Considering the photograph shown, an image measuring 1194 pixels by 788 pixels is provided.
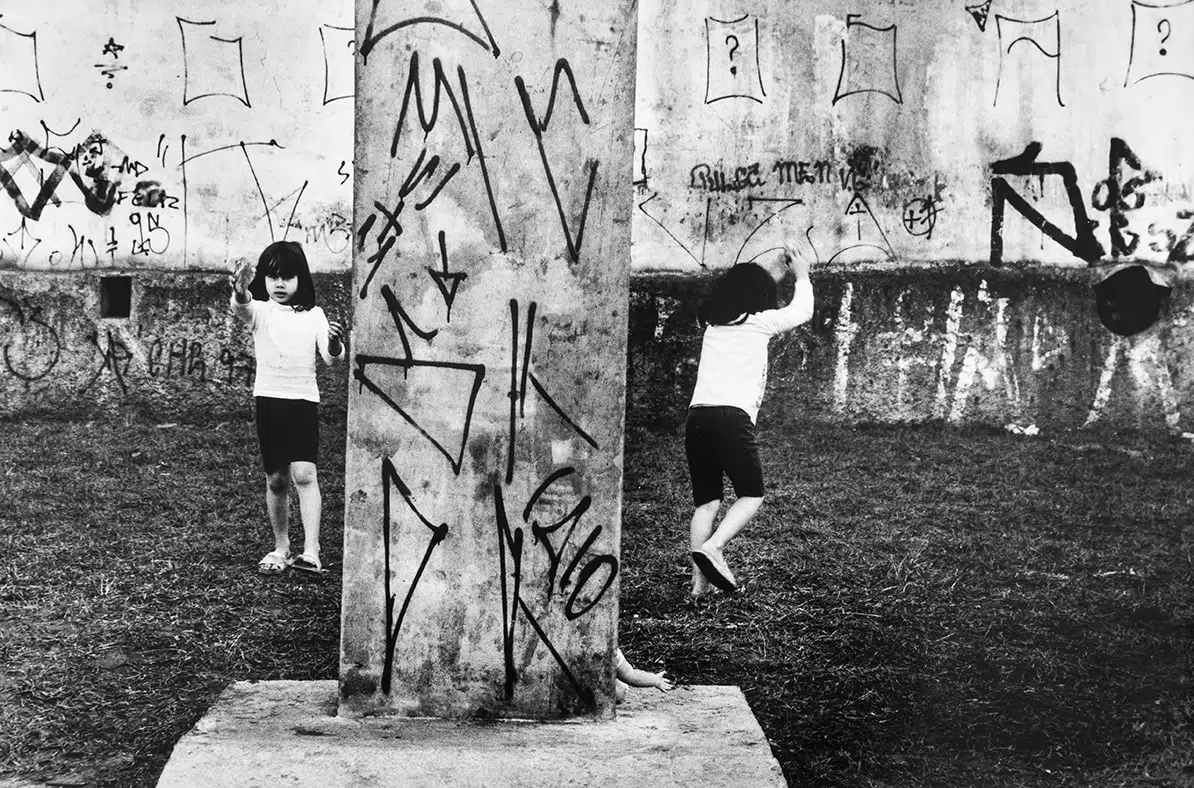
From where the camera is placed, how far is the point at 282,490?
4.92 m

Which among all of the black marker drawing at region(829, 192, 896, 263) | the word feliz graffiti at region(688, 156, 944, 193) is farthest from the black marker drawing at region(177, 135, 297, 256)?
the black marker drawing at region(829, 192, 896, 263)

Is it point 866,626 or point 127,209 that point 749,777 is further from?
point 127,209

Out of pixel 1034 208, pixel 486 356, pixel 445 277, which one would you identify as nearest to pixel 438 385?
pixel 486 356

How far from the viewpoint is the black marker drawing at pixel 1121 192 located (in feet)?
24.5

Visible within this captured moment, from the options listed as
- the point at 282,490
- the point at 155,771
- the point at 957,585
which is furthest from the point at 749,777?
the point at 282,490

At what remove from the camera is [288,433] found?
16.1 ft

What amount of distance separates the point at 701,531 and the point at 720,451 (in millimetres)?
336

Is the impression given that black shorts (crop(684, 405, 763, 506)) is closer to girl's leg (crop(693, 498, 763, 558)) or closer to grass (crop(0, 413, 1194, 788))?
girl's leg (crop(693, 498, 763, 558))

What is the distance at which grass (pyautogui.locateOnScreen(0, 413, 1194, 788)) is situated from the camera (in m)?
3.45

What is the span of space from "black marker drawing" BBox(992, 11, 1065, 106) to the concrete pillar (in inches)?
212

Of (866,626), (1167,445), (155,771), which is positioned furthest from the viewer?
(1167,445)

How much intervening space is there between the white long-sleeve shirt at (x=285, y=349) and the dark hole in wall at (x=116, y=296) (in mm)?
2850

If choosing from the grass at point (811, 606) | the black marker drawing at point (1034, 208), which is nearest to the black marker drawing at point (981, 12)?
the black marker drawing at point (1034, 208)

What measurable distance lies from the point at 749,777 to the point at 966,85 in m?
5.88
